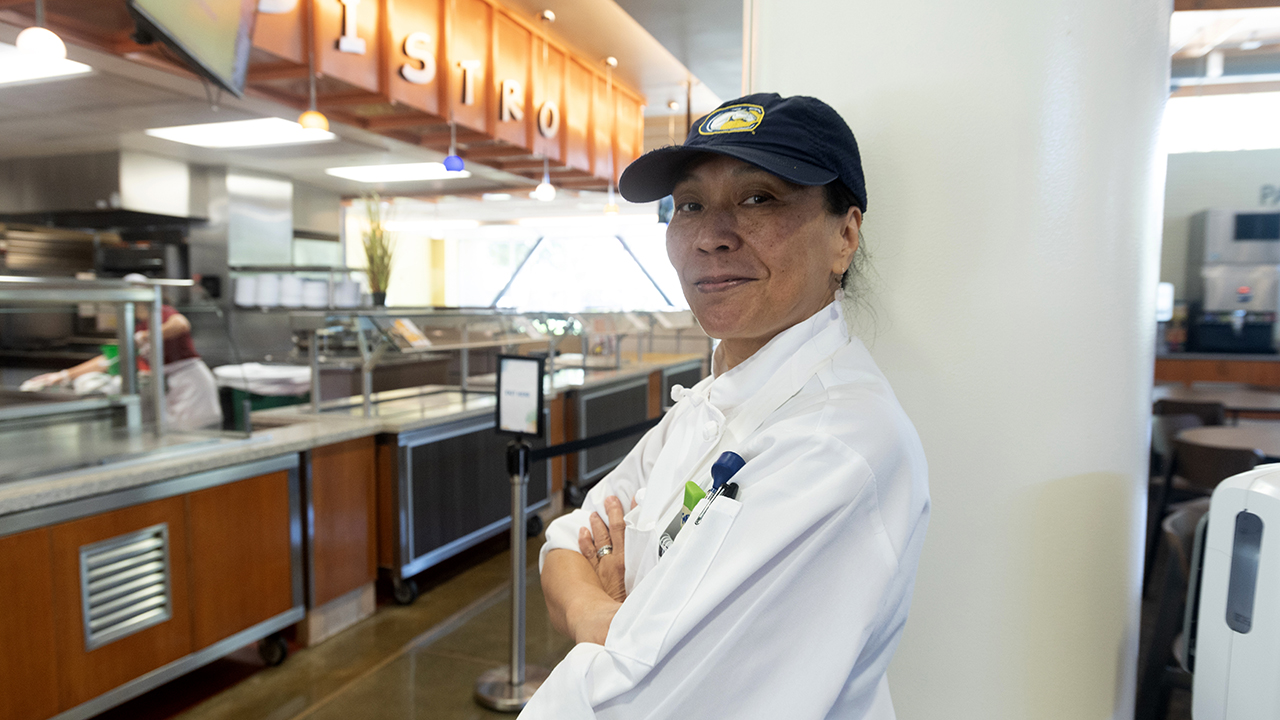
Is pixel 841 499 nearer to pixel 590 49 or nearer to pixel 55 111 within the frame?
pixel 590 49

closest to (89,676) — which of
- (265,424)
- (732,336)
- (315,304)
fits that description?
(265,424)

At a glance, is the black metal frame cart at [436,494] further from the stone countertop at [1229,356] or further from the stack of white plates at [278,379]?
the stone countertop at [1229,356]

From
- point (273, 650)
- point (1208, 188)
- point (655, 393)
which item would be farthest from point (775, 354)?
point (1208, 188)

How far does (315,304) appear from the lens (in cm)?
700

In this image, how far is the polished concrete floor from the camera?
2.71m

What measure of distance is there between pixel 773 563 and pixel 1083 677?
81 centimetres

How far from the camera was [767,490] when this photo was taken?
773 mm

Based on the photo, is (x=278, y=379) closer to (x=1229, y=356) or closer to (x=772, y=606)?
(x=772, y=606)

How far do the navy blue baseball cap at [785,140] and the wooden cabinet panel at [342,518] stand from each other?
281 centimetres

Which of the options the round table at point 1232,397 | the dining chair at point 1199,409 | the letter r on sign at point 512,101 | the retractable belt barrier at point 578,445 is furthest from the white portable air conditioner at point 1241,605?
the letter r on sign at point 512,101

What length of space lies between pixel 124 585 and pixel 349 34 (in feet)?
10.0

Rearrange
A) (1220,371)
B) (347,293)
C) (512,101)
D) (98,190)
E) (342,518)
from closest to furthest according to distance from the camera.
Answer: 1. (342,518)
2. (512,101)
3. (1220,371)
4. (98,190)
5. (347,293)

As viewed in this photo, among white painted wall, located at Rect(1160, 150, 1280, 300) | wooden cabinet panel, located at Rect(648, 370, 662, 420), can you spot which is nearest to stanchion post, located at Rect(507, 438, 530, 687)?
wooden cabinet panel, located at Rect(648, 370, 662, 420)

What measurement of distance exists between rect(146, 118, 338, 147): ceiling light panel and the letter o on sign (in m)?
1.69
